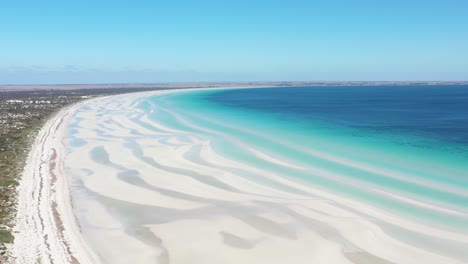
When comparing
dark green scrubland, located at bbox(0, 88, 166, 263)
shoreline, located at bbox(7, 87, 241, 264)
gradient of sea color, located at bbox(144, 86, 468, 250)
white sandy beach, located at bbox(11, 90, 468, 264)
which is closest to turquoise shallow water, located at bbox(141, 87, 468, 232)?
gradient of sea color, located at bbox(144, 86, 468, 250)

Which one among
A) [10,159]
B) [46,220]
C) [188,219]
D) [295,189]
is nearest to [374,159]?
[295,189]

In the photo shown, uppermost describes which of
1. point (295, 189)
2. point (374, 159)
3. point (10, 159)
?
point (10, 159)

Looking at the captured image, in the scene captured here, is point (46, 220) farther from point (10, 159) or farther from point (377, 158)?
point (377, 158)

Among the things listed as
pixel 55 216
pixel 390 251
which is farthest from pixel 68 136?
pixel 390 251

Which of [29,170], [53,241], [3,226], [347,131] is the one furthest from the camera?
[347,131]

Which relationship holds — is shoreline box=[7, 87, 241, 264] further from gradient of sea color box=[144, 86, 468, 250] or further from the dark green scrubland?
gradient of sea color box=[144, 86, 468, 250]

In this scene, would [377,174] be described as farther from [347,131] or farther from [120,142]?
[120,142]

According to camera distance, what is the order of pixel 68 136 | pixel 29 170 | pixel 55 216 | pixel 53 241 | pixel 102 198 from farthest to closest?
pixel 68 136 → pixel 29 170 → pixel 102 198 → pixel 55 216 → pixel 53 241

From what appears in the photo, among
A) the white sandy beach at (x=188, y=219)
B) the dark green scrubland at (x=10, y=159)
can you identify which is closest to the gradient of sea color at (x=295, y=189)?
the white sandy beach at (x=188, y=219)

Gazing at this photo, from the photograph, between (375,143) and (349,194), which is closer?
(349,194)
